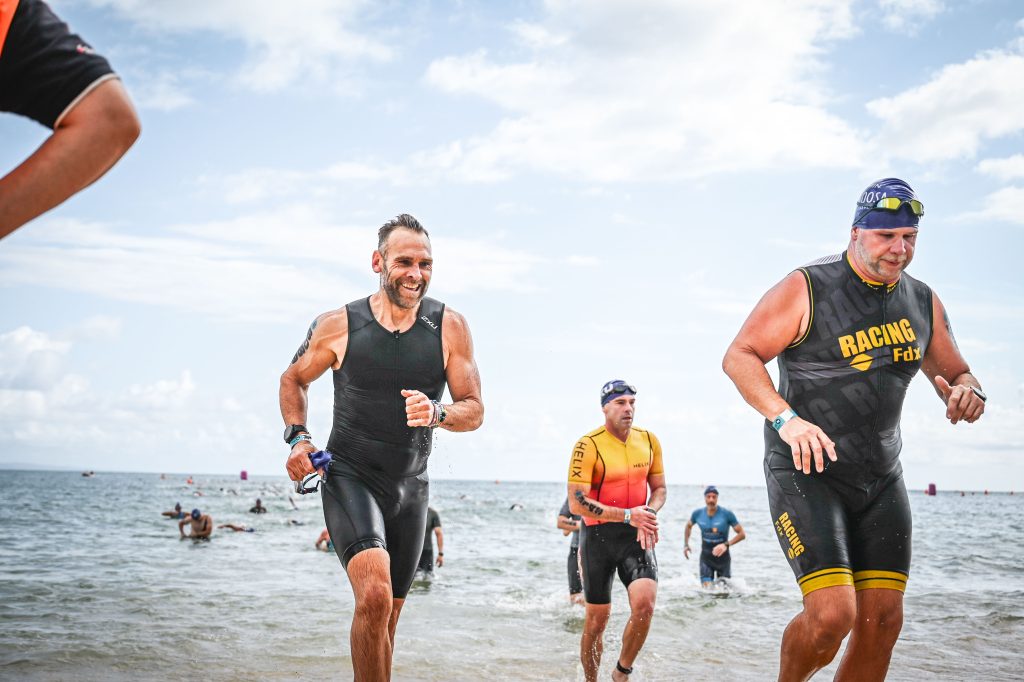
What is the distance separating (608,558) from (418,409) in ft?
13.1

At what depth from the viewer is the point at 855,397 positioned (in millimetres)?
4605

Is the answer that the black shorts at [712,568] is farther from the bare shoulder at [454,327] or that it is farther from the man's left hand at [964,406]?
the man's left hand at [964,406]

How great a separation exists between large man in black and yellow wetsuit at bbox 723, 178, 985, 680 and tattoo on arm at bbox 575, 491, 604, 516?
3.30m

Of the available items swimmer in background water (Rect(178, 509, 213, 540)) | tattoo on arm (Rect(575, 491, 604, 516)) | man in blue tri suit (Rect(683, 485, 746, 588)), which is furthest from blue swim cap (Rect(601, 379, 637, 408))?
swimmer in background water (Rect(178, 509, 213, 540))

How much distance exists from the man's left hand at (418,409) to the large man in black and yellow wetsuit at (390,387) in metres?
0.37

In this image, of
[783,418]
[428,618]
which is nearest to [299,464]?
[783,418]

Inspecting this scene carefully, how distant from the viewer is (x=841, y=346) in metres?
4.64

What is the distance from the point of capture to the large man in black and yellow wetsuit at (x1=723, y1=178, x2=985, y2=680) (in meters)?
4.47

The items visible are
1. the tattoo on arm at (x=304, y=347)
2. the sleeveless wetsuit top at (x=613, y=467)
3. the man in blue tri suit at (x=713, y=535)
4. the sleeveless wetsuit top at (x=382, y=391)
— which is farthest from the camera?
the man in blue tri suit at (x=713, y=535)

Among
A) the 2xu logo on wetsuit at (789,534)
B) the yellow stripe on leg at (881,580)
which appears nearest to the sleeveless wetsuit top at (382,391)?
the 2xu logo on wetsuit at (789,534)

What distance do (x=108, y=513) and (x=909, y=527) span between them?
167ft

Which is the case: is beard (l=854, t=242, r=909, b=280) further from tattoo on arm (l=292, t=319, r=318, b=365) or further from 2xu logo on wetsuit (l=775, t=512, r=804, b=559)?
tattoo on arm (l=292, t=319, r=318, b=365)

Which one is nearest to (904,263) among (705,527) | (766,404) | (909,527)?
(766,404)

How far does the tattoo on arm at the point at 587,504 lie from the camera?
801 centimetres
